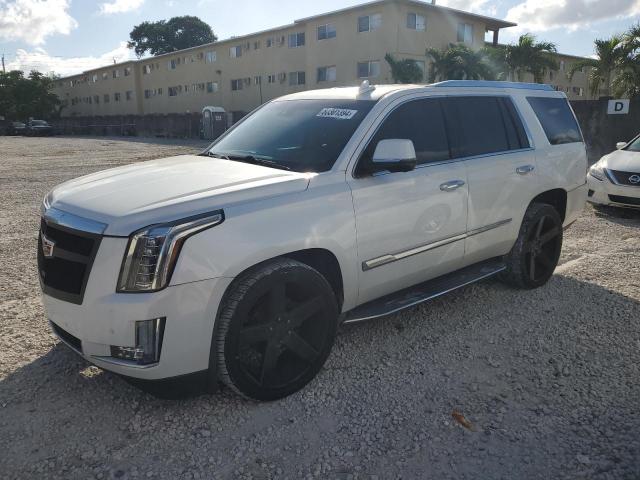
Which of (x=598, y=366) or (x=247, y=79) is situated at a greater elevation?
(x=247, y=79)

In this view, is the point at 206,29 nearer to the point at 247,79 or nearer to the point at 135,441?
the point at 247,79

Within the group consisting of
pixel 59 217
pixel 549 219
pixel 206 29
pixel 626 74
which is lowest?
pixel 549 219

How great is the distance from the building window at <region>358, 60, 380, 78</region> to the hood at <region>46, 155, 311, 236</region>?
2808cm

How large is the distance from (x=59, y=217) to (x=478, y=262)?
130 inches

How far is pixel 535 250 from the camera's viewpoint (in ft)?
16.1

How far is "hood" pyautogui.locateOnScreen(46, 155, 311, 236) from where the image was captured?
8.77ft

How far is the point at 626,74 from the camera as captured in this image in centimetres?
2481

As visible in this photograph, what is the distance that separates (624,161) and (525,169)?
16.8ft

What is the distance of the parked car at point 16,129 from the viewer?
49338mm

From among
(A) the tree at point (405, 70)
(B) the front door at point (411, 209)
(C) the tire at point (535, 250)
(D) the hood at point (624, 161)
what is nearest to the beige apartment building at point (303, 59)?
(A) the tree at point (405, 70)

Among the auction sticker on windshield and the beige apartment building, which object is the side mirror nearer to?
the auction sticker on windshield

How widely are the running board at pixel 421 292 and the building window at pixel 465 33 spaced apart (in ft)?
101

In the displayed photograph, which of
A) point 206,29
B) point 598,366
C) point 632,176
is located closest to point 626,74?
point 632,176

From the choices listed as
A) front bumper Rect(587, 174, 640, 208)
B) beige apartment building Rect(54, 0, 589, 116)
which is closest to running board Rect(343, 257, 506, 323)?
front bumper Rect(587, 174, 640, 208)
